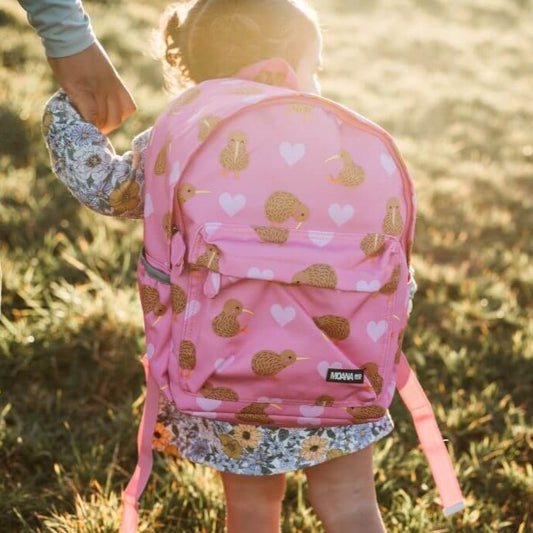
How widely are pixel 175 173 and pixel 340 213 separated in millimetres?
360

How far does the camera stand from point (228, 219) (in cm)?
163

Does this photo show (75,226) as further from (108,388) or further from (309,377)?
(309,377)

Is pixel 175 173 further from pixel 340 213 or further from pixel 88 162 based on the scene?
pixel 340 213

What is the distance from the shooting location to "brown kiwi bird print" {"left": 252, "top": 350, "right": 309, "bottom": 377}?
5.37 feet

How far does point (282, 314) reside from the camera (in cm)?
165

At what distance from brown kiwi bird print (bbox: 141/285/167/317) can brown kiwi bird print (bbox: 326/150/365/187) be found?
47 cm

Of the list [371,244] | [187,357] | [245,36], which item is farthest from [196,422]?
[245,36]

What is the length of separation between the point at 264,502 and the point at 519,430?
130 centimetres

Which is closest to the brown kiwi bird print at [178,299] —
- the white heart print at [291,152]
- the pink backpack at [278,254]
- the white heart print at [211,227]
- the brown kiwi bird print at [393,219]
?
the pink backpack at [278,254]

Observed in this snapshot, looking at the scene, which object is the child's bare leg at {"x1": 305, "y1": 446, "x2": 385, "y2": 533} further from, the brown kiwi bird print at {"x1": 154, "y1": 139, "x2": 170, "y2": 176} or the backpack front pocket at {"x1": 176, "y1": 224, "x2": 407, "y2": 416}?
the brown kiwi bird print at {"x1": 154, "y1": 139, "x2": 170, "y2": 176}

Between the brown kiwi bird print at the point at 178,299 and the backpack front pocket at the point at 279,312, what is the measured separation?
0.02 metres

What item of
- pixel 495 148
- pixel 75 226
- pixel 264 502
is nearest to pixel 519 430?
pixel 264 502

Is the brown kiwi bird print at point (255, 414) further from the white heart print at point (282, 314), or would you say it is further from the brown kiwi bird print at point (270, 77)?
the brown kiwi bird print at point (270, 77)

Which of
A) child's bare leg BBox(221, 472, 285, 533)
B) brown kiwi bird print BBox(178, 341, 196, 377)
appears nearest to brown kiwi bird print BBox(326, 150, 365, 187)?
brown kiwi bird print BBox(178, 341, 196, 377)
